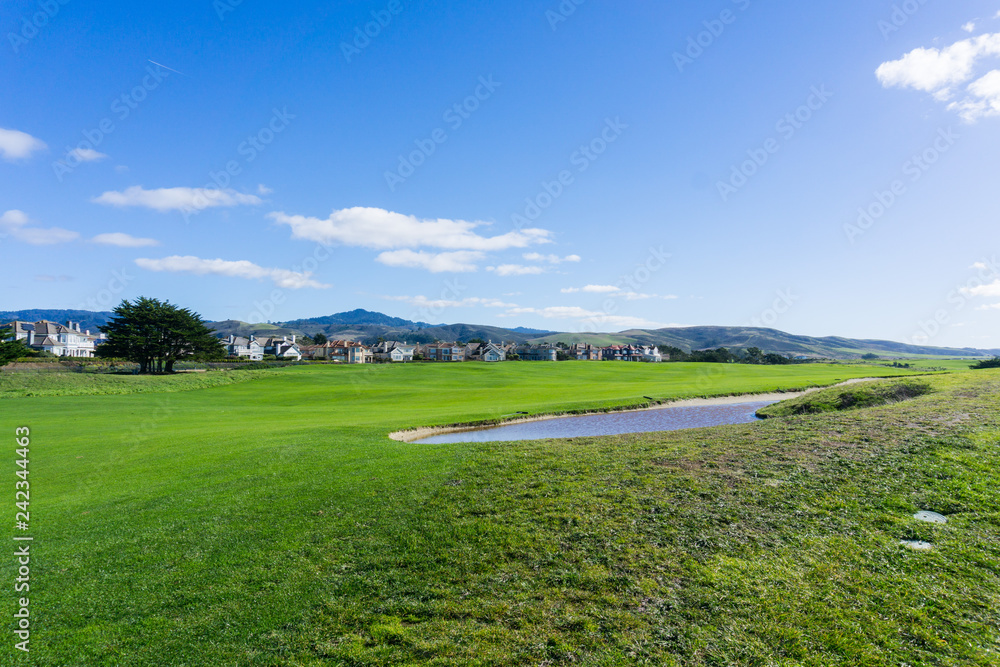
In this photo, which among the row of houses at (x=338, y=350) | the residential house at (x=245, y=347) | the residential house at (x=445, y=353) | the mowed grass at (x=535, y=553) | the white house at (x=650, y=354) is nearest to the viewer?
the mowed grass at (x=535, y=553)

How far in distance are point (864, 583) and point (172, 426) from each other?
36162 mm

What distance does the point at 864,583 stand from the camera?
8.41m

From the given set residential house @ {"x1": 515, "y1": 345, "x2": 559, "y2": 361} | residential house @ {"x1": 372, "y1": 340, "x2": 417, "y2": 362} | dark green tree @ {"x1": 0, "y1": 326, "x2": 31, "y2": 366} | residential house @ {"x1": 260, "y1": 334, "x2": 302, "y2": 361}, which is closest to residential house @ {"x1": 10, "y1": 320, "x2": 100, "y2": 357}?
residential house @ {"x1": 260, "y1": 334, "x2": 302, "y2": 361}

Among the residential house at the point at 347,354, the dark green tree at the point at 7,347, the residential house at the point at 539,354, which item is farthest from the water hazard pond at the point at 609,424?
the residential house at the point at 539,354

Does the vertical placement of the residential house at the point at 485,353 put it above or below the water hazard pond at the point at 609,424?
above

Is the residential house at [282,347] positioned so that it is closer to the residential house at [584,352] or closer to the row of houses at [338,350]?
the row of houses at [338,350]

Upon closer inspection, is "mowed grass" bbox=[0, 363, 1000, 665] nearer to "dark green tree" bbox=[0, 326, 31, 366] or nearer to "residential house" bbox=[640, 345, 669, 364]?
"dark green tree" bbox=[0, 326, 31, 366]

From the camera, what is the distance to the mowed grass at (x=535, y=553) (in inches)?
293

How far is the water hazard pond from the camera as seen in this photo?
1191 inches

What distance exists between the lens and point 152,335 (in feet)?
251

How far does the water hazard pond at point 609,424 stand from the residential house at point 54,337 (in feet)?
433

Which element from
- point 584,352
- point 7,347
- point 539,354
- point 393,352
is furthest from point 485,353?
point 7,347

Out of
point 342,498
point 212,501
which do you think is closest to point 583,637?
point 342,498

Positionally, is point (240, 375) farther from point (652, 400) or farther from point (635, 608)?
point (635, 608)
